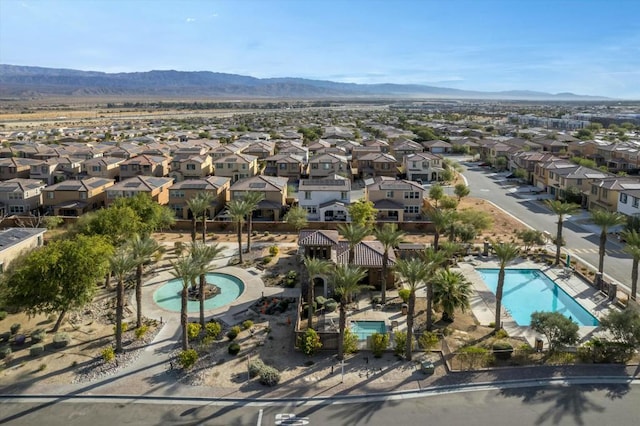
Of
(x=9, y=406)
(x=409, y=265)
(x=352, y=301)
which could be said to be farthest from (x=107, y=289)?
(x=409, y=265)

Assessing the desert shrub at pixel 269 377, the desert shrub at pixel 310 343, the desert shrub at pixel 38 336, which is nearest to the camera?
the desert shrub at pixel 269 377

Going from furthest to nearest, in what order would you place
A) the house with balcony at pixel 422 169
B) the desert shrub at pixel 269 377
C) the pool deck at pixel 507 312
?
the house with balcony at pixel 422 169 → the pool deck at pixel 507 312 → the desert shrub at pixel 269 377

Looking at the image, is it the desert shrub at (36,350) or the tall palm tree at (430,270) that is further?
the tall palm tree at (430,270)

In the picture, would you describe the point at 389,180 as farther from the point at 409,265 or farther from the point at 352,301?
the point at 409,265

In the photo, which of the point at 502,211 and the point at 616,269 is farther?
the point at 502,211

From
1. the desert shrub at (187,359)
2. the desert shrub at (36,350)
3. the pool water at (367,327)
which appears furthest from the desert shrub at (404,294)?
the desert shrub at (36,350)

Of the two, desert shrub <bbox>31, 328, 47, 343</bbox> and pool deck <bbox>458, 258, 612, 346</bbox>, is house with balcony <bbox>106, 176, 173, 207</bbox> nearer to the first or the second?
desert shrub <bbox>31, 328, 47, 343</bbox>

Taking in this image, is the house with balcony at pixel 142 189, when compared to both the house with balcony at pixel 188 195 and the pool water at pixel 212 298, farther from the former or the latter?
the pool water at pixel 212 298
